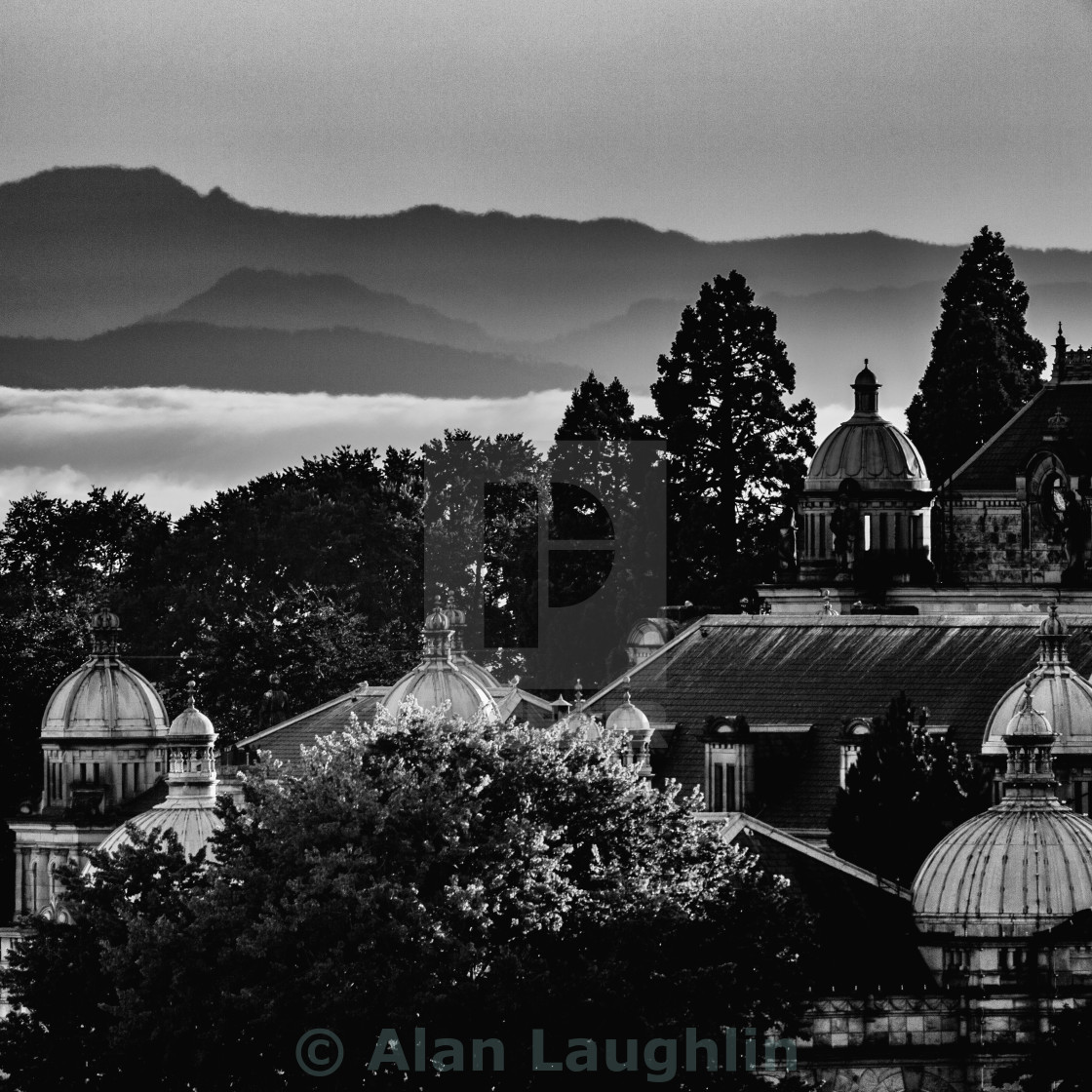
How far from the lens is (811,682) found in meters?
126

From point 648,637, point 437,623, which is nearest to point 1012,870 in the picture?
point 437,623

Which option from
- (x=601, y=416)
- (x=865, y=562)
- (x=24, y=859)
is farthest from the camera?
(x=601, y=416)

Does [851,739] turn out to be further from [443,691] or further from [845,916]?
[845,916]

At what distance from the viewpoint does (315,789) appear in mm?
89625

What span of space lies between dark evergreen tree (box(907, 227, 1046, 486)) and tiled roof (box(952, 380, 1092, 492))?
603cm

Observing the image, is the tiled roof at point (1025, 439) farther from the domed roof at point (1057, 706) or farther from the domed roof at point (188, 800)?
the domed roof at point (188, 800)

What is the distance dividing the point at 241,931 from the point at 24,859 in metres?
45.3

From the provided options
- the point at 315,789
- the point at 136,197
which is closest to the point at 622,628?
the point at 136,197

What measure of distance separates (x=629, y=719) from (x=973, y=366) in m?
37.4

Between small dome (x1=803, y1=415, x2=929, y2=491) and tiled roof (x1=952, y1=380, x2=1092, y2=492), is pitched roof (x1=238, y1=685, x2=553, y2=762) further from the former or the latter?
tiled roof (x1=952, y1=380, x2=1092, y2=492)

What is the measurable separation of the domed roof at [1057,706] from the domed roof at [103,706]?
86.3 feet

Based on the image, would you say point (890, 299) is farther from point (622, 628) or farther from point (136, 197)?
point (136, 197)

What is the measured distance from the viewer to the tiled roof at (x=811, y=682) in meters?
121

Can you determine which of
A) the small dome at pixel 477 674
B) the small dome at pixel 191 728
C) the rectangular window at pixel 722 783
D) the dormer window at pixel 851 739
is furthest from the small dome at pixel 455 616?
the dormer window at pixel 851 739
